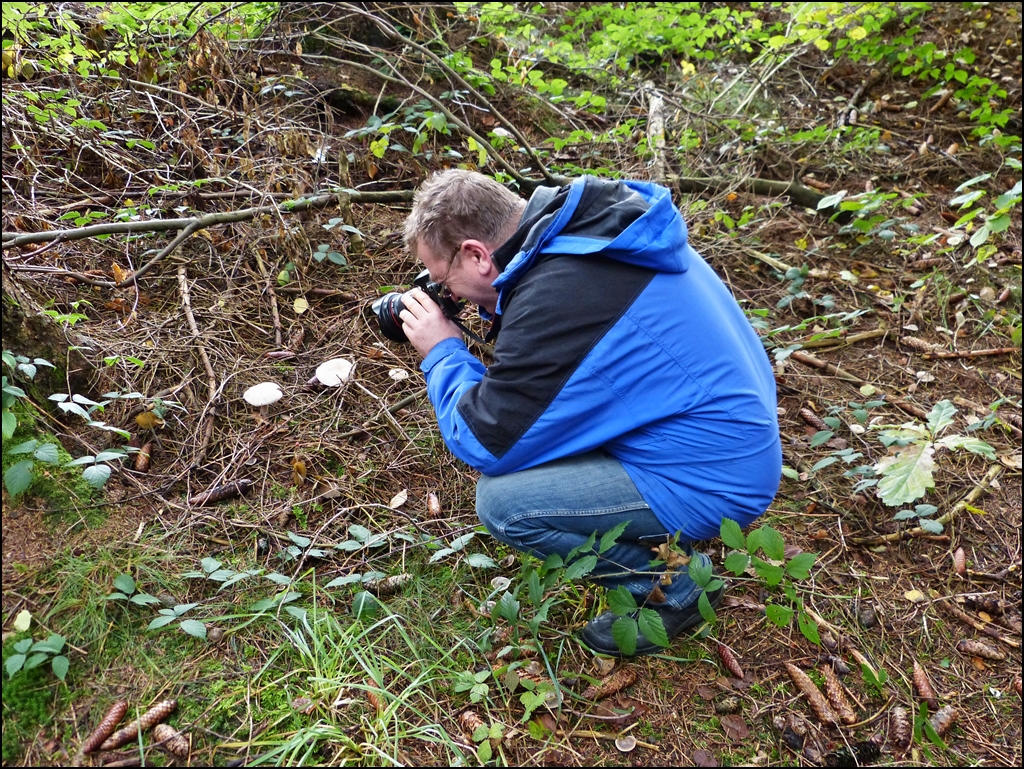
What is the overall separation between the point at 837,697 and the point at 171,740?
1.91m

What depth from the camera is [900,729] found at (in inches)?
77.9

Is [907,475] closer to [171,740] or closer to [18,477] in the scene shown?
[171,740]

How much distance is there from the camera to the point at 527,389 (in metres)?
1.83

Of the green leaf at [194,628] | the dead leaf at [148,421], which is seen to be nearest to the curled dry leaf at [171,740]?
the green leaf at [194,628]

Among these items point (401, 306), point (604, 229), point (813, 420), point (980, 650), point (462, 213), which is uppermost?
point (604, 229)

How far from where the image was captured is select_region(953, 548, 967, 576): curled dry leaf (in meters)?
2.53

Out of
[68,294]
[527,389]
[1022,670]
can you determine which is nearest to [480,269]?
[527,389]

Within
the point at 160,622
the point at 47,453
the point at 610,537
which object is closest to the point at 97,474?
the point at 47,453

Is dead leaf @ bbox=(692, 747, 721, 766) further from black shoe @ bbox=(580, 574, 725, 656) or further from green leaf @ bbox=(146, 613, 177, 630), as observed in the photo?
green leaf @ bbox=(146, 613, 177, 630)

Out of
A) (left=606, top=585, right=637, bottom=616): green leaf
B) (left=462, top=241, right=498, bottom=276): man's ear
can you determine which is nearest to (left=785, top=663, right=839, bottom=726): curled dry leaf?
(left=606, top=585, right=637, bottom=616): green leaf

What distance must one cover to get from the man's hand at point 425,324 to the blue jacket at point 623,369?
229 mm

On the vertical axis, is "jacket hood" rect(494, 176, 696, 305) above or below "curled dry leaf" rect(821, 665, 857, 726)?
above

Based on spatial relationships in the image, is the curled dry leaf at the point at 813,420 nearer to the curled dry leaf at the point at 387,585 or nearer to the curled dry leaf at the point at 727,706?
the curled dry leaf at the point at 727,706

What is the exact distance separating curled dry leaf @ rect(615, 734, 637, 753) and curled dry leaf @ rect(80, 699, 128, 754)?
133 cm
